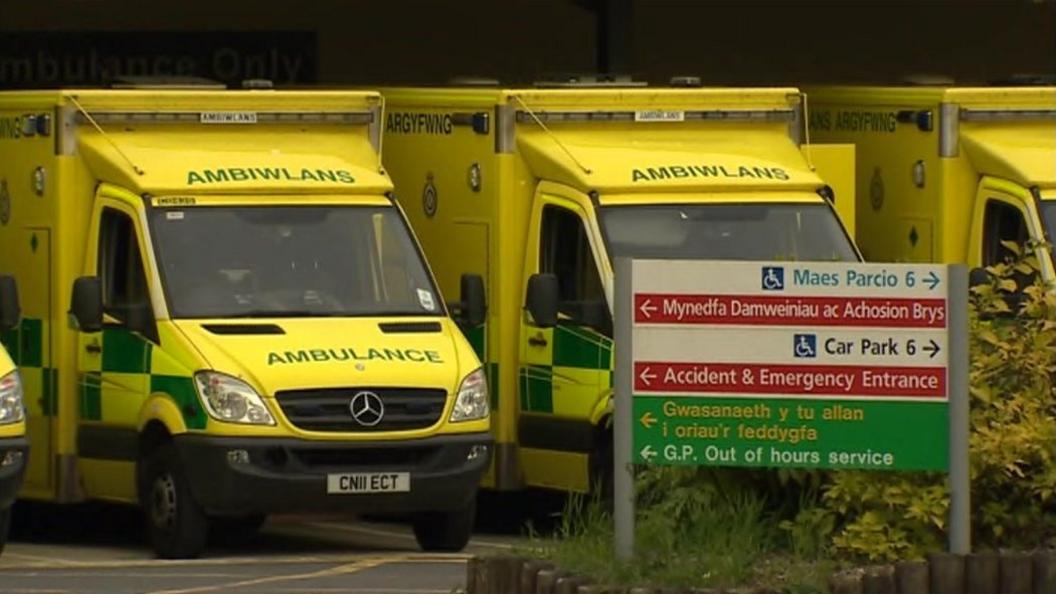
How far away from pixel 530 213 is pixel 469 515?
6.30 ft

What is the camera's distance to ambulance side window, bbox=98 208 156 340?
16938 mm

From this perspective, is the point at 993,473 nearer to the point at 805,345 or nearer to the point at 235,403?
the point at 805,345

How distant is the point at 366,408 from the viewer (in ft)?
53.6

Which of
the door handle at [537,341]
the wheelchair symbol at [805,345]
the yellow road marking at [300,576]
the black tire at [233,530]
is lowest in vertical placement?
the yellow road marking at [300,576]

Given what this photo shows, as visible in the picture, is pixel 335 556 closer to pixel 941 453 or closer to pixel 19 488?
pixel 19 488

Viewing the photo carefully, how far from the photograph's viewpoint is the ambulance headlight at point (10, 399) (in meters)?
16.0

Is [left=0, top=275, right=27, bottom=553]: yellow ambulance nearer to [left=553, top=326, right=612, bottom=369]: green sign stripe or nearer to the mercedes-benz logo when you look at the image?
the mercedes-benz logo

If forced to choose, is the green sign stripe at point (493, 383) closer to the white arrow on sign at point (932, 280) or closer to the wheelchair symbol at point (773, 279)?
the wheelchair symbol at point (773, 279)

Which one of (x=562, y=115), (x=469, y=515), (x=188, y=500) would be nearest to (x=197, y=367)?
(x=188, y=500)

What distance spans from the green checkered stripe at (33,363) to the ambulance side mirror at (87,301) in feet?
2.54

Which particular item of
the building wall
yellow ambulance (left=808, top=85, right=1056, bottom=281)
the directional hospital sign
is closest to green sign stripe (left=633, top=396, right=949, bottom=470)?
the directional hospital sign

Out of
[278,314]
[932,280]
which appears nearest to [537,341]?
[278,314]

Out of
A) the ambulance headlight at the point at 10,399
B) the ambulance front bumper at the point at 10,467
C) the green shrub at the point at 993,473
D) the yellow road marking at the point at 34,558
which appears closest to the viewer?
the green shrub at the point at 993,473

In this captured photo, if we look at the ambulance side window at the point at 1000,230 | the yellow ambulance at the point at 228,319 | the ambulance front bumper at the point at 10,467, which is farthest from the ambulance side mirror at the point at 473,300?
the ambulance side window at the point at 1000,230
